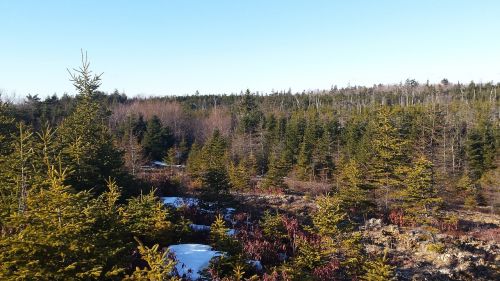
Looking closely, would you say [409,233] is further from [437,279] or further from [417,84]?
[417,84]

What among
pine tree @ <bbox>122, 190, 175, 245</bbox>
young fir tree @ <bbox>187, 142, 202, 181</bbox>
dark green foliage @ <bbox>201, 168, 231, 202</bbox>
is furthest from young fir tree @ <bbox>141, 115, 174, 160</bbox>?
pine tree @ <bbox>122, 190, 175, 245</bbox>

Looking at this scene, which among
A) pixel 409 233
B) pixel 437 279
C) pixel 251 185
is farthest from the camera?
pixel 251 185

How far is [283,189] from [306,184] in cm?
546

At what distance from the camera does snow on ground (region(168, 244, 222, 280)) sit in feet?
37.3

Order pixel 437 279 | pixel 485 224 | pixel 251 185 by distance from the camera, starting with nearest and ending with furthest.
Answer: pixel 437 279 → pixel 485 224 → pixel 251 185

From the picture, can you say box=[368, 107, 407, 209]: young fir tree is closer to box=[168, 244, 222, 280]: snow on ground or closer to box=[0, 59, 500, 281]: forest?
box=[0, 59, 500, 281]: forest

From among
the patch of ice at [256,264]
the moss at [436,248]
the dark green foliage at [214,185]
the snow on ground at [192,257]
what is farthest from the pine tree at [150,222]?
the moss at [436,248]

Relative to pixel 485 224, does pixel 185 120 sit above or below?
above

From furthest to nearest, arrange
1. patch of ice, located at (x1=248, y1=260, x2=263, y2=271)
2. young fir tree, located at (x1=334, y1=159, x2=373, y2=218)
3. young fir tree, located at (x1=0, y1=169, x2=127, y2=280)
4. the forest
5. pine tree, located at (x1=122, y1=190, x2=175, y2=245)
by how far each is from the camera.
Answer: young fir tree, located at (x1=334, y1=159, x2=373, y2=218), pine tree, located at (x1=122, y1=190, x2=175, y2=245), patch of ice, located at (x1=248, y1=260, x2=263, y2=271), the forest, young fir tree, located at (x1=0, y1=169, x2=127, y2=280)

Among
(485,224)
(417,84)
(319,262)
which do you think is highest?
(417,84)

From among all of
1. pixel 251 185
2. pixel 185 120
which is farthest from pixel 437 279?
pixel 185 120

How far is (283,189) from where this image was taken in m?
36.7

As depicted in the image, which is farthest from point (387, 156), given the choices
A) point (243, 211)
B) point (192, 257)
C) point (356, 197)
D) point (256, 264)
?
point (192, 257)

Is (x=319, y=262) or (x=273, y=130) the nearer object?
(x=319, y=262)
